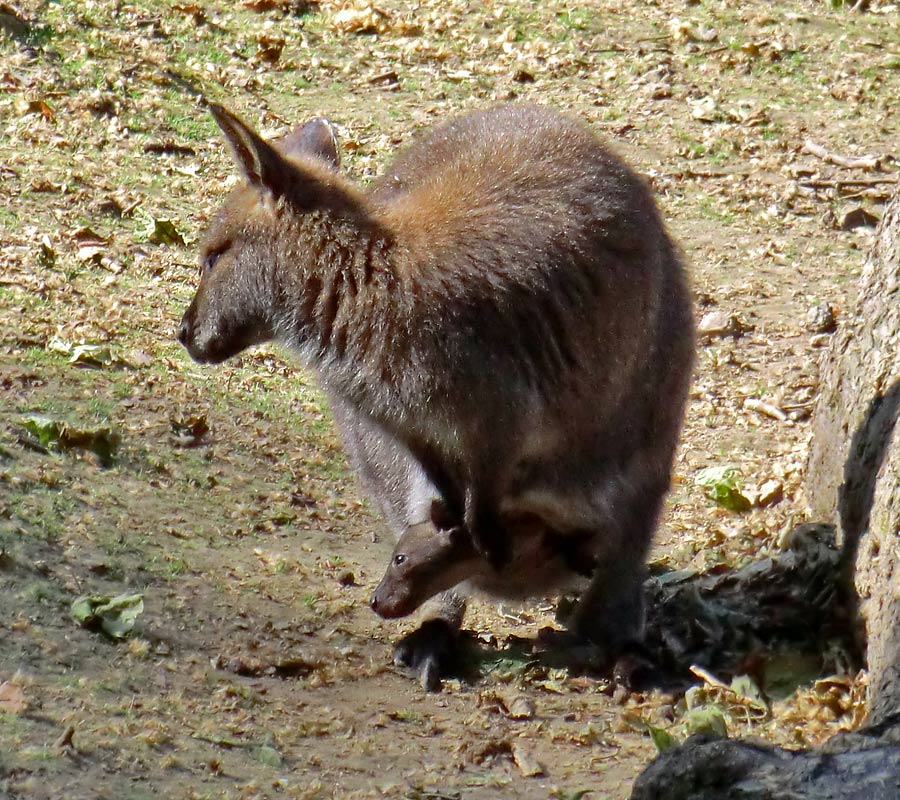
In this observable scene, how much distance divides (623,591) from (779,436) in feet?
4.82

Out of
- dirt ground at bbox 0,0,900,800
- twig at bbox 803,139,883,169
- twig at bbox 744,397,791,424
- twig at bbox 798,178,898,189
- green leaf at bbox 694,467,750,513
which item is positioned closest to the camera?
dirt ground at bbox 0,0,900,800

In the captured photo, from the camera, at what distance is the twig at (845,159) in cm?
715

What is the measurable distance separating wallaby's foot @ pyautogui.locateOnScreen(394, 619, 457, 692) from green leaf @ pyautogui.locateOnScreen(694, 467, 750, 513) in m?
1.33

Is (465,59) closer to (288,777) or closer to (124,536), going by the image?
(124,536)

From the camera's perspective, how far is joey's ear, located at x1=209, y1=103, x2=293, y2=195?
4.02m

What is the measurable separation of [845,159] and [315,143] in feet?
11.6

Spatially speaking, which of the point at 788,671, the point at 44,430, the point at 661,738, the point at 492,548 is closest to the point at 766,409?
the point at 788,671

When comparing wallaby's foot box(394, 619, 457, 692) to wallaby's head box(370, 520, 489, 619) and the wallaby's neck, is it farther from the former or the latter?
the wallaby's neck

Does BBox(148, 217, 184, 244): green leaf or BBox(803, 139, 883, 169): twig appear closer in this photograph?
BBox(148, 217, 184, 244): green leaf

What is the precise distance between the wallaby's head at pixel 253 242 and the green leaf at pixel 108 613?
0.90 metres

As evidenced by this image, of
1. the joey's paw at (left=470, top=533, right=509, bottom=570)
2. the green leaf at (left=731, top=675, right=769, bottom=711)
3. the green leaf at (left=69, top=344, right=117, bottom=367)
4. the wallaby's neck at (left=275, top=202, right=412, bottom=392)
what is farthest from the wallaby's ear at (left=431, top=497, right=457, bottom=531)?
the green leaf at (left=69, top=344, right=117, bottom=367)

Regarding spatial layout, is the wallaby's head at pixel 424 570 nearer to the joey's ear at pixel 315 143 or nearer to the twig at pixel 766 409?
the joey's ear at pixel 315 143

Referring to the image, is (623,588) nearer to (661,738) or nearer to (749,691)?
(749,691)

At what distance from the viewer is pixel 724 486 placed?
17.1ft
